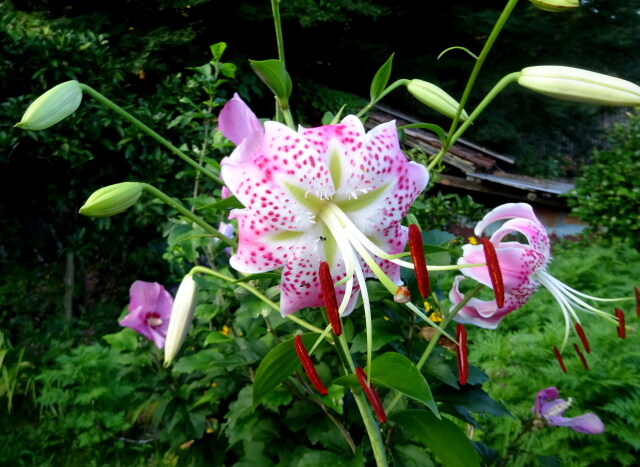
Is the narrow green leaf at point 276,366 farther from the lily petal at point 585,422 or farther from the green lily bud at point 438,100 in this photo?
the lily petal at point 585,422

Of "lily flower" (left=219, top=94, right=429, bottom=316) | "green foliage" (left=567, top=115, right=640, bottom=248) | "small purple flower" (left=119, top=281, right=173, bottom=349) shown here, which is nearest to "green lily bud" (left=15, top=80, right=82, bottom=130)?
"lily flower" (left=219, top=94, right=429, bottom=316)

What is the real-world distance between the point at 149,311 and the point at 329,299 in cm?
68

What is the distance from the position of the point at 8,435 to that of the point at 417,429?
6.42 feet

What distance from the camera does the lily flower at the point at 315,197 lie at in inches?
19.9

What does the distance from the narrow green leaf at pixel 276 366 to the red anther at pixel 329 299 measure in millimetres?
72

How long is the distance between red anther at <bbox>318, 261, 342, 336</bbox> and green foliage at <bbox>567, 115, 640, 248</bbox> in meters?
3.74

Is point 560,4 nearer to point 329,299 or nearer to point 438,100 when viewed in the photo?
point 438,100

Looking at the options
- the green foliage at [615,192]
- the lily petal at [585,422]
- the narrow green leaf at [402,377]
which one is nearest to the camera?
the narrow green leaf at [402,377]

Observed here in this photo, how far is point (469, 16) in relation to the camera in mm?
7492

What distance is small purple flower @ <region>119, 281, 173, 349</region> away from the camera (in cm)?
105

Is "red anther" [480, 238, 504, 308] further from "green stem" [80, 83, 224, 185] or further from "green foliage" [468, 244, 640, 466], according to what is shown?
"green foliage" [468, 244, 640, 466]

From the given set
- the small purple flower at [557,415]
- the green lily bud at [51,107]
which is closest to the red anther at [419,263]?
the green lily bud at [51,107]

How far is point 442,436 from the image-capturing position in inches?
23.3

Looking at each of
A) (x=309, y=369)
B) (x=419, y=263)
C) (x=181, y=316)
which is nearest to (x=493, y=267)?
(x=419, y=263)
